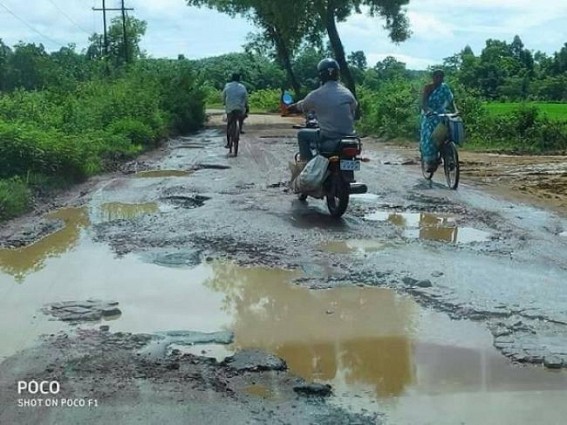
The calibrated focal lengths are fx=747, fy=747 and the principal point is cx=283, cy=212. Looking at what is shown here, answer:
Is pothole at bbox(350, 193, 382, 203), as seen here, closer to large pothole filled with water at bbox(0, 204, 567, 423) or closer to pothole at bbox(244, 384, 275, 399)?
large pothole filled with water at bbox(0, 204, 567, 423)

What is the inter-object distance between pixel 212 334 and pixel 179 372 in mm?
787

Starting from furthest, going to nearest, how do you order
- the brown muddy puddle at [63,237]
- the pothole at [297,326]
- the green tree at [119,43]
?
the green tree at [119,43] → the brown muddy puddle at [63,237] → the pothole at [297,326]

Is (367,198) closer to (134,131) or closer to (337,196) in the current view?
(337,196)

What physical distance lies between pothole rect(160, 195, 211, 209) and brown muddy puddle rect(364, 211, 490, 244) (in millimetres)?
2422

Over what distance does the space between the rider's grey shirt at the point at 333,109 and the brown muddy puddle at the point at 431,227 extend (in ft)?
3.89

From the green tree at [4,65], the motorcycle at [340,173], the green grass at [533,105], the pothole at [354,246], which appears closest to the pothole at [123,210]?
the motorcycle at [340,173]

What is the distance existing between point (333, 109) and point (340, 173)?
0.90 meters

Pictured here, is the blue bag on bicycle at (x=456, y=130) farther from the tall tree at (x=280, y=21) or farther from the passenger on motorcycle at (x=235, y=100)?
the tall tree at (x=280, y=21)

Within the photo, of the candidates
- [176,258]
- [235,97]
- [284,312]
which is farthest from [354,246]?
[235,97]

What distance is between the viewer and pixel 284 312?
19.1 feet

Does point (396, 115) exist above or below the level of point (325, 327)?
above

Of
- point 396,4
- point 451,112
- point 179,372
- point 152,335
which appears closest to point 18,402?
point 179,372

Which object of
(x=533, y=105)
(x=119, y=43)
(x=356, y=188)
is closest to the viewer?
(x=356, y=188)

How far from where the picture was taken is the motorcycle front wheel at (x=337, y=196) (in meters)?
9.30
